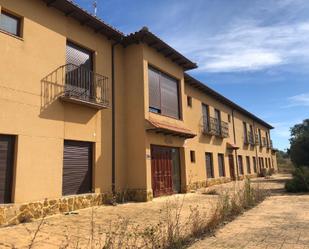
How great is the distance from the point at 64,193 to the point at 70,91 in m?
3.45

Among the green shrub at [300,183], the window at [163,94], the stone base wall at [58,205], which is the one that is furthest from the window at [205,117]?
the stone base wall at [58,205]

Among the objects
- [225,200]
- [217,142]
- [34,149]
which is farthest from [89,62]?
[217,142]

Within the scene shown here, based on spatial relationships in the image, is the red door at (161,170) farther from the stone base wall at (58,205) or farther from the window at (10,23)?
the window at (10,23)

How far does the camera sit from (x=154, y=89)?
14844 millimetres

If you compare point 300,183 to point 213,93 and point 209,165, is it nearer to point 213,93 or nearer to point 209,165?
point 209,165

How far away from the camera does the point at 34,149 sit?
9.34 m

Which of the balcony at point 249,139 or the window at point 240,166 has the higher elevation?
Result: the balcony at point 249,139

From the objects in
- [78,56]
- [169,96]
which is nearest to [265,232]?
[78,56]

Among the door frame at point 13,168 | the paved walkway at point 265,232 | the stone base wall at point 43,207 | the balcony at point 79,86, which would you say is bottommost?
the paved walkway at point 265,232

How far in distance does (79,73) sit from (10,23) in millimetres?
2951

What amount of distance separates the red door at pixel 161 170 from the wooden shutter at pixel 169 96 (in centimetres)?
196

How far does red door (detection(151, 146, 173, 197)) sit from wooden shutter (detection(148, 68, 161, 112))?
2.04 metres

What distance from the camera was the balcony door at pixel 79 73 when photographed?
439 inches

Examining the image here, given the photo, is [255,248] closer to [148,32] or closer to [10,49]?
[10,49]
